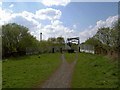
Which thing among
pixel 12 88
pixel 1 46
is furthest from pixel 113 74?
pixel 1 46

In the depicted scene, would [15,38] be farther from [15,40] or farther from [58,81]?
[58,81]

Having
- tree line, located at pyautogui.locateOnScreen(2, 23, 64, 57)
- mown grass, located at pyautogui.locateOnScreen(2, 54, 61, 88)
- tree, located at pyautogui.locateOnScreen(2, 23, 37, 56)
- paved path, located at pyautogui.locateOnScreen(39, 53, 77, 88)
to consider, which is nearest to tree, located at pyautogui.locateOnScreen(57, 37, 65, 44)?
tree line, located at pyautogui.locateOnScreen(2, 23, 64, 57)

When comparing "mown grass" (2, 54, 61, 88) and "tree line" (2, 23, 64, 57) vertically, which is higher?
"tree line" (2, 23, 64, 57)

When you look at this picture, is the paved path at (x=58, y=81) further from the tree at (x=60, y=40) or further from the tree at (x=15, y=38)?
the tree at (x=60, y=40)

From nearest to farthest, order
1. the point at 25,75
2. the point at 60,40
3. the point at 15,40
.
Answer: the point at 25,75
the point at 15,40
the point at 60,40

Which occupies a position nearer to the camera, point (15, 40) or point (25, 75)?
point (25, 75)

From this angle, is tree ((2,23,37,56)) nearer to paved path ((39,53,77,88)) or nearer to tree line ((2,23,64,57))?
tree line ((2,23,64,57))

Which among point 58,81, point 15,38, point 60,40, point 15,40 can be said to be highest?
point 60,40

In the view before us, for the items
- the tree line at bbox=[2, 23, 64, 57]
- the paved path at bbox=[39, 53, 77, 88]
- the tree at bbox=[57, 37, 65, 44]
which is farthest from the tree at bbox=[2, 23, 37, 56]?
the tree at bbox=[57, 37, 65, 44]

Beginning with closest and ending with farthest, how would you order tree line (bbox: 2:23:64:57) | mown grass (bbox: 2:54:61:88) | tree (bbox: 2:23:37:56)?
1. mown grass (bbox: 2:54:61:88)
2. tree line (bbox: 2:23:64:57)
3. tree (bbox: 2:23:37:56)

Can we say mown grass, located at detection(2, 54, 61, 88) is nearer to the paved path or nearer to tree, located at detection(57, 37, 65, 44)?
the paved path

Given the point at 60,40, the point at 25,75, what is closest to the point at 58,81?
the point at 25,75

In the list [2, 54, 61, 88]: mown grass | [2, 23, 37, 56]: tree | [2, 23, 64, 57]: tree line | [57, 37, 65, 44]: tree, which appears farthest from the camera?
[57, 37, 65, 44]: tree

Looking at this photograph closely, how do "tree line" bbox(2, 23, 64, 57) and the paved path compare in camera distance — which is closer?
the paved path
